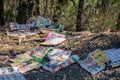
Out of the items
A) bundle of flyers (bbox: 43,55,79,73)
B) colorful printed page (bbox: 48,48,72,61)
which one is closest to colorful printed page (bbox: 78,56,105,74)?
bundle of flyers (bbox: 43,55,79,73)

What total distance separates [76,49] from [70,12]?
6.07 meters

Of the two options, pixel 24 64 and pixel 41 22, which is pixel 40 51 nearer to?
pixel 24 64

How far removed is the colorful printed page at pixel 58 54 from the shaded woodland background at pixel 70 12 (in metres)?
2.99

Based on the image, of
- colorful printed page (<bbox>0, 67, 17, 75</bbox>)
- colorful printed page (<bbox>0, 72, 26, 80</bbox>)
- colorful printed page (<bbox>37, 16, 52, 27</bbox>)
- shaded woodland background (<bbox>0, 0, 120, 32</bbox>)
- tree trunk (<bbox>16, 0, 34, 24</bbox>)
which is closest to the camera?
colorful printed page (<bbox>0, 72, 26, 80</bbox>)

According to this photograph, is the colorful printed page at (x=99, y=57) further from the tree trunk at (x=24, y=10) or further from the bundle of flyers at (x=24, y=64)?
the tree trunk at (x=24, y=10)

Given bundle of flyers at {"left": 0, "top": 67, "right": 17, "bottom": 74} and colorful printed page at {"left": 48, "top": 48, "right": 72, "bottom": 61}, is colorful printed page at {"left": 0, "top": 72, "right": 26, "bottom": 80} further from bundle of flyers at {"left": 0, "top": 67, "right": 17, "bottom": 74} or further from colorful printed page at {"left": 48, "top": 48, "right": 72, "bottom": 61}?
colorful printed page at {"left": 48, "top": 48, "right": 72, "bottom": 61}

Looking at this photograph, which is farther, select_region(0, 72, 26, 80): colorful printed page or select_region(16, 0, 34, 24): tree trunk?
select_region(16, 0, 34, 24): tree trunk

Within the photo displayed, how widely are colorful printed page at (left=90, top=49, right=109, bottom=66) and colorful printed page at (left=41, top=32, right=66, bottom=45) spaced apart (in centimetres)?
78

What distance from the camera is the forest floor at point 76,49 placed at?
10.7 feet

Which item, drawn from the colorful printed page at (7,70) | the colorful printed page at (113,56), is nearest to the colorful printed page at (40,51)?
the colorful printed page at (7,70)

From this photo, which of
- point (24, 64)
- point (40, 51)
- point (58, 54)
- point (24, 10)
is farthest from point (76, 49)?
point (24, 10)

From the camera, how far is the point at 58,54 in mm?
3635

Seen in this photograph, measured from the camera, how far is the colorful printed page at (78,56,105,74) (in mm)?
3324

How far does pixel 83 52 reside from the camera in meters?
3.79
